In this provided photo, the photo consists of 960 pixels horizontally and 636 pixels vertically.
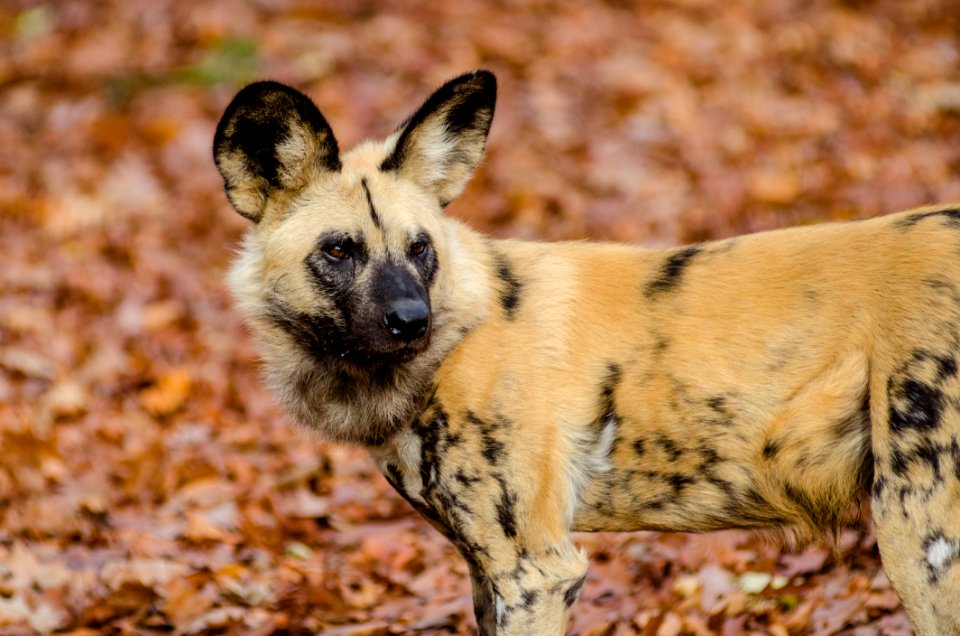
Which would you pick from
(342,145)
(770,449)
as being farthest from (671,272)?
(342,145)

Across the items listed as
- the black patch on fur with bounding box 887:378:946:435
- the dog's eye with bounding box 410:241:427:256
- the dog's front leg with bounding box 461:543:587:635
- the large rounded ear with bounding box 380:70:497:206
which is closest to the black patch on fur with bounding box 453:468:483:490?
the dog's front leg with bounding box 461:543:587:635

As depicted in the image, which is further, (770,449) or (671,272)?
(671,272)

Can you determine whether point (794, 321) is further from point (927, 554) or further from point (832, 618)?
point (832, 618)

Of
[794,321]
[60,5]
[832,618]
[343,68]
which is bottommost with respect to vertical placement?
[832,618]

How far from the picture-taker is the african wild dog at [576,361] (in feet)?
10.7

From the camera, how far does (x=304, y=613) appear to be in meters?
4.70

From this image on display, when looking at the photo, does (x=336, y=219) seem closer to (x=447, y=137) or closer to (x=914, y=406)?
(x=447, y=137)

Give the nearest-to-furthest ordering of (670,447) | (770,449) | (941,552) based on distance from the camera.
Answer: (941,552) < (770,449) < (670,447)

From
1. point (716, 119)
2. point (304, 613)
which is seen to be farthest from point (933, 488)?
point (716, 119)

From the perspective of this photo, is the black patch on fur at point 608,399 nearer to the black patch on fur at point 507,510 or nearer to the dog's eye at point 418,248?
the black patch on fur at point 507,510

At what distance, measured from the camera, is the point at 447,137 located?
4.14 metres

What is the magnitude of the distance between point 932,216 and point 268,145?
2.24 metres

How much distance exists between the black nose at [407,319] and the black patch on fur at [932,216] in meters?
1.55

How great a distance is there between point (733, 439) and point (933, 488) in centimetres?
63
